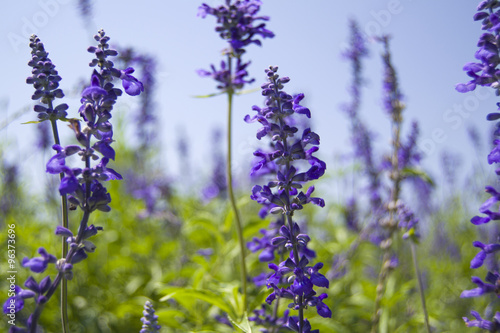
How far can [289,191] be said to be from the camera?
1971mm

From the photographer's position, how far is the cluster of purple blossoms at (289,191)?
1794 millimetres

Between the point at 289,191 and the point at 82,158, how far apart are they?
0.94 metres

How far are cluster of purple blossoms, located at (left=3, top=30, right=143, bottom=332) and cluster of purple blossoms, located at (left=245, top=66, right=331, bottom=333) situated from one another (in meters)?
0.62

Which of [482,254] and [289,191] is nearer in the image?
[482,254]

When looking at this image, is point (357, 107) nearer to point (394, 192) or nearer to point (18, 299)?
point (394, 192)

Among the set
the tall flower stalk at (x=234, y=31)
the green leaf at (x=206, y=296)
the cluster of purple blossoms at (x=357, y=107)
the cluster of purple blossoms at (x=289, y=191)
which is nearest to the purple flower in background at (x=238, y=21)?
the tall flower stalk at (x=234, y=31)

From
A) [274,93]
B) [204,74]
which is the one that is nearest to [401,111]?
[204,74]

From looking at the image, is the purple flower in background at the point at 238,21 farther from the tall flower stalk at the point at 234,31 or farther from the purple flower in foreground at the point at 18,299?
the purple flower in foreground at the point at 18,299

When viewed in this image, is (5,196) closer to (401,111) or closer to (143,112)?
(143,112)

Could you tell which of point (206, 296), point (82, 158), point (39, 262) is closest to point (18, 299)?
point (39, 262)

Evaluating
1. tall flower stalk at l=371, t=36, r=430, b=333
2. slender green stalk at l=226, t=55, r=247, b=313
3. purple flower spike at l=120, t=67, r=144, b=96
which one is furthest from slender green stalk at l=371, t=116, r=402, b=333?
purple flower spike at l=120, t=67, r=144, b=96

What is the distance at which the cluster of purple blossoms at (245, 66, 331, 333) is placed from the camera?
1.79m

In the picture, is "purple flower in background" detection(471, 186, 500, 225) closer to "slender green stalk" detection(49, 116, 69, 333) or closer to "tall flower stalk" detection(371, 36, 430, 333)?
"tall flower stalk" detection(371, 36, 430, 333)

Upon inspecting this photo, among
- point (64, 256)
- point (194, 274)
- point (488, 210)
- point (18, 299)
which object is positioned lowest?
point (194, 274)
